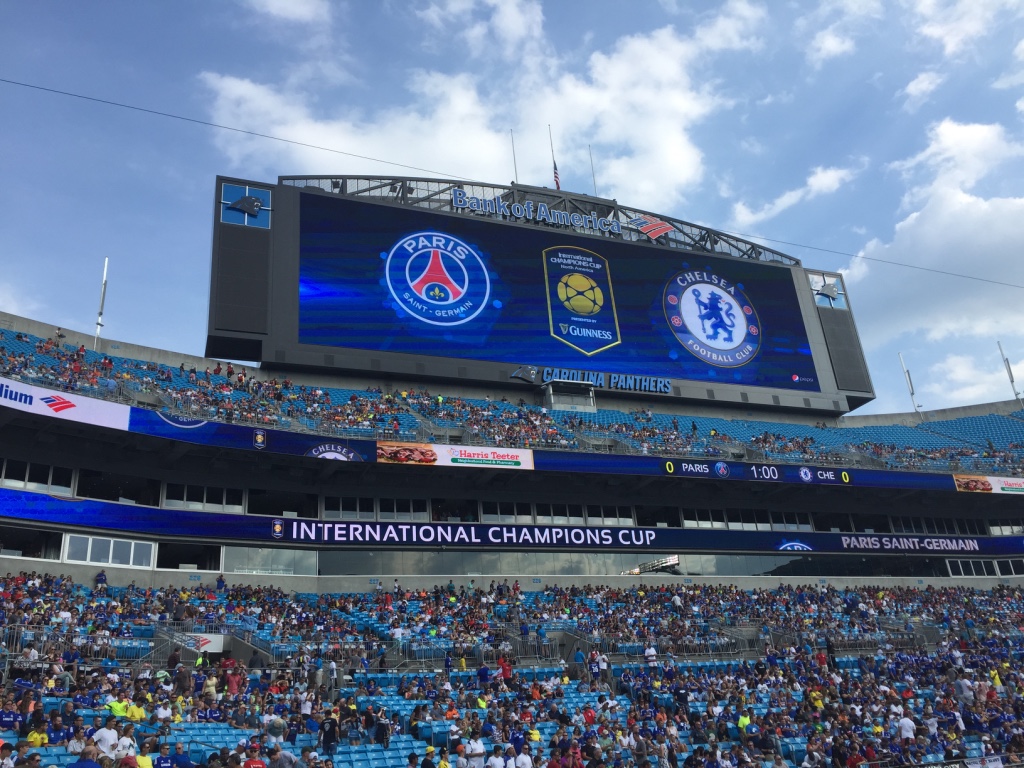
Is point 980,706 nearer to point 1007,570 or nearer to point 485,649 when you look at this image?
point 485,649

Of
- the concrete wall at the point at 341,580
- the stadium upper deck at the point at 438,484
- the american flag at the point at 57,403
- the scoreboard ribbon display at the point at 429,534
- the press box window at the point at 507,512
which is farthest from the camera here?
the press box window at the point at 507,512

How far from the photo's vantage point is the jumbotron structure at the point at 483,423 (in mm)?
26828

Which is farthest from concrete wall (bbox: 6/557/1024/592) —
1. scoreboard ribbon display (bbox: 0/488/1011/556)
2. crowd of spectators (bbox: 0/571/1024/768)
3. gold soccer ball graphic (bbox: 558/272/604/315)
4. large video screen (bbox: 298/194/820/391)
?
gold soccer ball graphic (bbox: 558/272/604/315)

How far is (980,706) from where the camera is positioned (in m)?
21.9

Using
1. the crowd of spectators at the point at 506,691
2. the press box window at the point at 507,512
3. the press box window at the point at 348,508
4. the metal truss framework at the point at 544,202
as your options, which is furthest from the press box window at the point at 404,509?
the metal truss framework at the point at 544,202

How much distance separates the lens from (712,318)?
4338 centimetres

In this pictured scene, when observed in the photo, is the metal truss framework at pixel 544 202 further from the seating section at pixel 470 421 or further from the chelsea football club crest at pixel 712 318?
the seating section at pixel 470 421

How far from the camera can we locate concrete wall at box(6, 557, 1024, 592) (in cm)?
2442

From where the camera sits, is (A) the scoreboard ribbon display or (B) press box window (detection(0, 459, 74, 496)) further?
(A) the scoreboard ribbon display

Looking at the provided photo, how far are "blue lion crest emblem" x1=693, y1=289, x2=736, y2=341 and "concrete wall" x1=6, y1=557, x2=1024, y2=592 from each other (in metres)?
12.7

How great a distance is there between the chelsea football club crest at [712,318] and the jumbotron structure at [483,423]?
0.13m

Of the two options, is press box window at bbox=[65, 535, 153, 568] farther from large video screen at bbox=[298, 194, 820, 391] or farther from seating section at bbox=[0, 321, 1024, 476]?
large video screen at bbox=[298, 194, 820, 391]

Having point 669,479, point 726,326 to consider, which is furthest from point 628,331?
point 669,479

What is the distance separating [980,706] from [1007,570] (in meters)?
21.9
